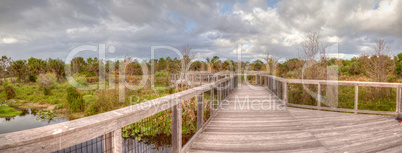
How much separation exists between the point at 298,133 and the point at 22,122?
855 inches

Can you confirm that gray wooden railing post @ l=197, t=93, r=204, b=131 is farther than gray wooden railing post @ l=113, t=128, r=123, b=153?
Yes

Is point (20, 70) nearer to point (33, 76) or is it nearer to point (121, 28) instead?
point (33, 76)

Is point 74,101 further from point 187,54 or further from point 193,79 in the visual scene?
point 187,54

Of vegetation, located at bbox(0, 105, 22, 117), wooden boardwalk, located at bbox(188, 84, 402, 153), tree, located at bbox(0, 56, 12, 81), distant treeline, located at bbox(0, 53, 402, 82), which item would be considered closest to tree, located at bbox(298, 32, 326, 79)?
distant treeline, located at bbox(0, 53, 402, 82)

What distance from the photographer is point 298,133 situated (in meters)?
4.27

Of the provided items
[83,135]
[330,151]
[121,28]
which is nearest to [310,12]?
[330,151]

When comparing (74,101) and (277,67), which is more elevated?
(277,67)

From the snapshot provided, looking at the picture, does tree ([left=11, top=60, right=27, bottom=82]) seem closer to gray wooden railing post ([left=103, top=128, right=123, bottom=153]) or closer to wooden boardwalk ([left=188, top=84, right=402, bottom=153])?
wooden boardwalk ([left=188, top=84, right=402, bottom=153])

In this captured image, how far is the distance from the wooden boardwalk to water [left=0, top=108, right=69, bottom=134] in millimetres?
15422

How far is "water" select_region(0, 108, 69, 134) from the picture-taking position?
15.7m

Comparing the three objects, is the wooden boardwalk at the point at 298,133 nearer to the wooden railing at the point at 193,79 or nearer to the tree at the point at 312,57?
the tree at the point at 312,57

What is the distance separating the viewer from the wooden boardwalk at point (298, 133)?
3537 millimetres

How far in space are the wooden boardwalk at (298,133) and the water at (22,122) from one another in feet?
50.6

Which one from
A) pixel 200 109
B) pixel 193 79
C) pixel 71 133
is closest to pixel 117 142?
pixel 71 133
